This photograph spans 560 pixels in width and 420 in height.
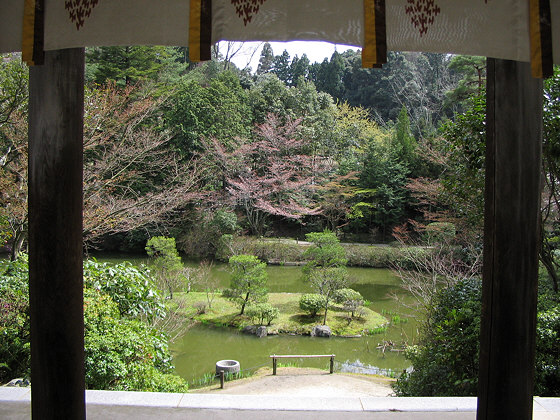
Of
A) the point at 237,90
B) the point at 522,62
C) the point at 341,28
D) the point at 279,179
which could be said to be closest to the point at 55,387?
the point at 341,28

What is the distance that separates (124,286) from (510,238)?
10.4ft

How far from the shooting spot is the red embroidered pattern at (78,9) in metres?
1.45

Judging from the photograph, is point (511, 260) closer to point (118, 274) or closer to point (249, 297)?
point (118, 274)

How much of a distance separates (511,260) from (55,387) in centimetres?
153

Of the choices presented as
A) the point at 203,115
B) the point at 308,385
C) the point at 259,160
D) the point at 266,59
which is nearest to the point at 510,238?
the point at 308,385

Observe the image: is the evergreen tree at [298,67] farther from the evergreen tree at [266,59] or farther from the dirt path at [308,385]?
the dirt path at [308,385]

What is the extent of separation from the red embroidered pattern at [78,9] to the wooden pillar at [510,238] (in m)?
1.26

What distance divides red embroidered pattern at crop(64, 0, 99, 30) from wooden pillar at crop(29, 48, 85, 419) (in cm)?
11

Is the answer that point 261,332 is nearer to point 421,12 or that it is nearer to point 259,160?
point 259,160

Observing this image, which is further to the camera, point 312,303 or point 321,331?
point 312,303

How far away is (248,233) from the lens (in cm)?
1256

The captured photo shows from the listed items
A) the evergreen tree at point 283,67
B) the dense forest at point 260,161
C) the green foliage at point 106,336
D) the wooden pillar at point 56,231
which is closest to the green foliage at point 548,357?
the green foliage at point 106,336

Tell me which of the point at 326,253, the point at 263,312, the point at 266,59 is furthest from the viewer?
the point at 266,59

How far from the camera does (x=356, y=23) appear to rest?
1408 millimetres
